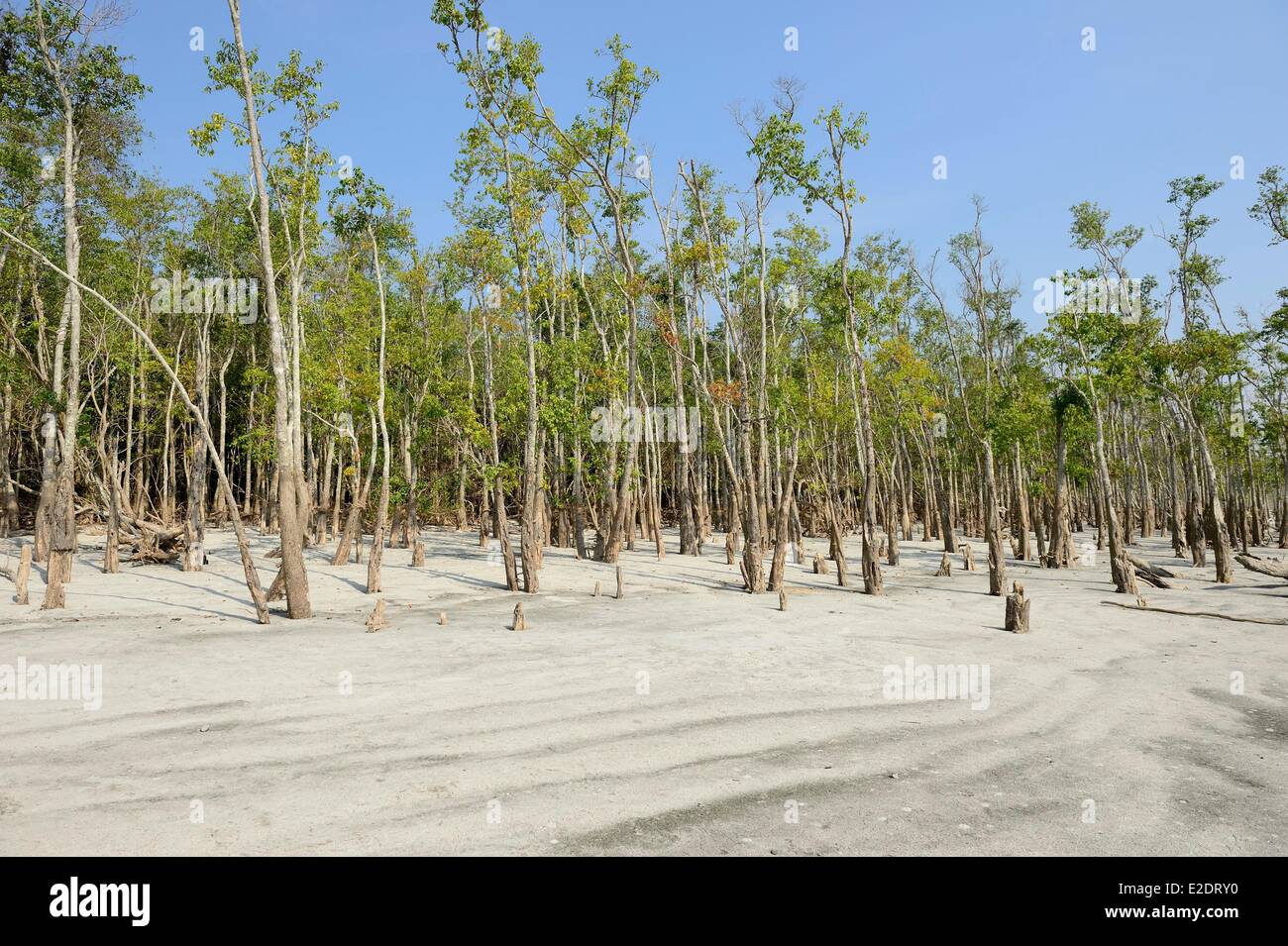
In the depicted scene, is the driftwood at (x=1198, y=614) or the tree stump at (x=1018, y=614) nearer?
the tree stump at (x=1018, y=614)

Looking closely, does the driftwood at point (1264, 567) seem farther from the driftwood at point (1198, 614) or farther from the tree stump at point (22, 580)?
the tree stump at point (22, 580)

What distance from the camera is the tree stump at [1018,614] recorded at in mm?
13406

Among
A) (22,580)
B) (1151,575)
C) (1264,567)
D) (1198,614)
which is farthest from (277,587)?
(1264,567)

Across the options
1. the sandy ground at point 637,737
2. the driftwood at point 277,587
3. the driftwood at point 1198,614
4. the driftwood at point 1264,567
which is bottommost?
the driftwood at point 1198,614

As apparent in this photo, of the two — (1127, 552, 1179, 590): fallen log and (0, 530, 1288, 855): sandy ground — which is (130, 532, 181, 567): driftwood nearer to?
(0, 530, 1288, 855): sandy ground

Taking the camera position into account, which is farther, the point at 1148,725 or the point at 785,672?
the point at 785,672

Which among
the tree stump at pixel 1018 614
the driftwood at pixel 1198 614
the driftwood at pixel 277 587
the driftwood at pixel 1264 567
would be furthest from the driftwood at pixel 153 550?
the driftwood at pixel 1264 567

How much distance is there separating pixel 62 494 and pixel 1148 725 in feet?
71.9

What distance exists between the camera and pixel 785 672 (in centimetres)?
1030

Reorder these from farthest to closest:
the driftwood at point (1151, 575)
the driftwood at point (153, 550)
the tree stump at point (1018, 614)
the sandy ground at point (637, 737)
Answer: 1. the driftwood at point (153, 550)
2. the driftwood at point (1151, 575)
3. the tree stump at point (1018, 614)
4. the sandy ground at point (637, 737)

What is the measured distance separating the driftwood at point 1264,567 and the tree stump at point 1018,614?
8820 mm

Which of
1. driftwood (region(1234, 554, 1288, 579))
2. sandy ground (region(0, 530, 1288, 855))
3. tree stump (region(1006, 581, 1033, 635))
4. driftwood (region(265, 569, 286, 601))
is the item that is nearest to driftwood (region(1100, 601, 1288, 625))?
sandy ground (region(0, 530, 1288, 855))

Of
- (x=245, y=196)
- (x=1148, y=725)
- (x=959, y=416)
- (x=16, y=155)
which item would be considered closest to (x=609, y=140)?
(x=245, y=196)
